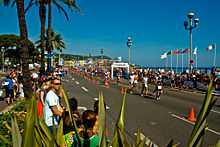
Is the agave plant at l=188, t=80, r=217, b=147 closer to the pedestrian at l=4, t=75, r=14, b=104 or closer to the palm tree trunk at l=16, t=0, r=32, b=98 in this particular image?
the palm tree trunk at l=16, t=0, r=32, b=98

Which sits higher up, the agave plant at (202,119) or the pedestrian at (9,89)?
the agave plant at (202,119)

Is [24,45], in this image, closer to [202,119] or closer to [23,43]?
[23,43]

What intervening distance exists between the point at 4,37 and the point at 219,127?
4089 inches

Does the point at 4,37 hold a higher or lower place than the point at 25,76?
higher

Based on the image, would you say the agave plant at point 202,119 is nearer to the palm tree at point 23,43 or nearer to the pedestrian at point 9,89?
the palm tree at point 23,43

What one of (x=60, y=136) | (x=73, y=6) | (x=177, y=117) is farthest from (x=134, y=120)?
(x=73, y=6)

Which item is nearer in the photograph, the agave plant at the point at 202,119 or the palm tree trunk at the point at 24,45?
the agave plant at the point at 202,119

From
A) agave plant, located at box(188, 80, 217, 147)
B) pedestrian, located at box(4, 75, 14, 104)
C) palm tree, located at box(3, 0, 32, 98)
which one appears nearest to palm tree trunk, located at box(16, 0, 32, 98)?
palm tree, located at box(3, 0, 32, 98)

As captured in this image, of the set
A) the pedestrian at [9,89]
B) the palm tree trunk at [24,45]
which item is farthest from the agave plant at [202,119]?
the pedestrian at [9,89]

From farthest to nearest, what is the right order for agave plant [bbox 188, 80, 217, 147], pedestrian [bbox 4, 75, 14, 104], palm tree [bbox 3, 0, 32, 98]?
pedestrian [bbox 4, 75, 14, 104]
palm tree [bbox 3, 0, 32, 98]
agave plant [bbox 188, 80, 217, 147]

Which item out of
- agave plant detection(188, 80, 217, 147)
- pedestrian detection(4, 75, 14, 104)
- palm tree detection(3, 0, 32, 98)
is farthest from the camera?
pedestrian detection(4, 75, 14, 104)

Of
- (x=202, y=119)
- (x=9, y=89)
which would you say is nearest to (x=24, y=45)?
(x=9, y=89)

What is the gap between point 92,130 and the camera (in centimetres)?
407

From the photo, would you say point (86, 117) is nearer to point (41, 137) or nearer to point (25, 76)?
point (41, 137)
